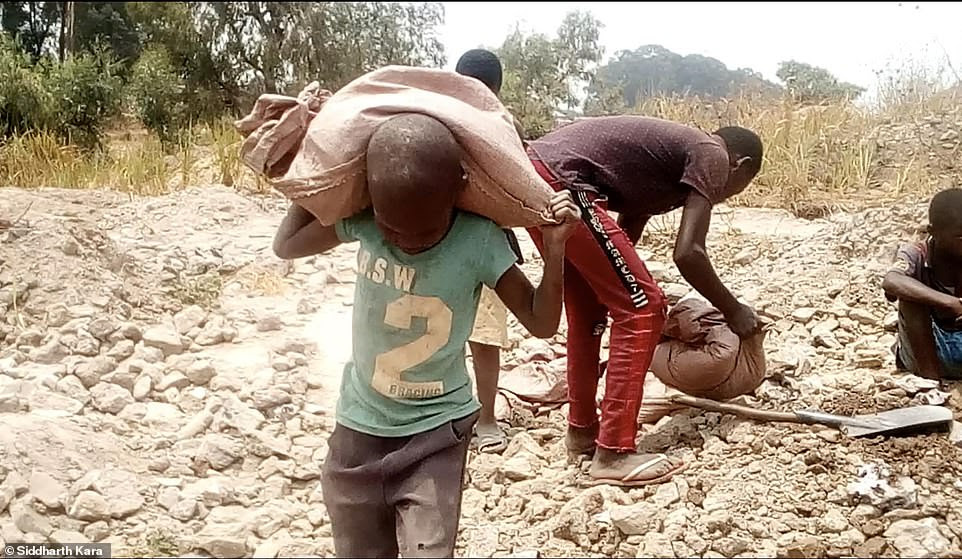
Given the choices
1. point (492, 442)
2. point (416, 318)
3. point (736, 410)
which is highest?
point (416, 318)

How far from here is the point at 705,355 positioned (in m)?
2.17

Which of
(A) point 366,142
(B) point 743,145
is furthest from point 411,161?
(B) point 743,145

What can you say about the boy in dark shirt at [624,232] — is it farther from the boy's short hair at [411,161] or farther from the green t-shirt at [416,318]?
the boy's short hair at [411,161]

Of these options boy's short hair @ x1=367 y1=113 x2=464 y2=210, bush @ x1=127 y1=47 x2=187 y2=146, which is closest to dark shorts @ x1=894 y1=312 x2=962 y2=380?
boy's short hair @ x1=367 y1=113 x2=464 y2=210

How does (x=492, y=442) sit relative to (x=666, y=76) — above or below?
below

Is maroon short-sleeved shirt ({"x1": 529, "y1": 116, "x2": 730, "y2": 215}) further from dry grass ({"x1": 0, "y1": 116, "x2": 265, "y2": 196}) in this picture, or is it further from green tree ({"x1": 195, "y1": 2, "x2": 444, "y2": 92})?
green tree ({"x1": 195, "y1": 2, "x2": 444, "y2": 92})

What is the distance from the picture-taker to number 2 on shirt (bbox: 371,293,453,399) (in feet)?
4.55

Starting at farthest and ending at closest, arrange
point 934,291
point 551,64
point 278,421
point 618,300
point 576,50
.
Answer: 1. point 551,64
2. point 576,50
3. point 934,291
4. point 278,421
5. point 618,300

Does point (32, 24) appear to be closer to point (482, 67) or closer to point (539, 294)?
point (482, 67)

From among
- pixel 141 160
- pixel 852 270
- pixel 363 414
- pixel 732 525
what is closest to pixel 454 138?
pixel 363 414

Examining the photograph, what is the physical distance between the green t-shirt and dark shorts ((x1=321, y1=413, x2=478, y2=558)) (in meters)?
0.02

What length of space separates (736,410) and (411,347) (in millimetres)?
1052

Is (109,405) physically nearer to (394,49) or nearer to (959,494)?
(959,494)

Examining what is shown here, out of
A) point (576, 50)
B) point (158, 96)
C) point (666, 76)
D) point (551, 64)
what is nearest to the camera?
point (158, 96)
